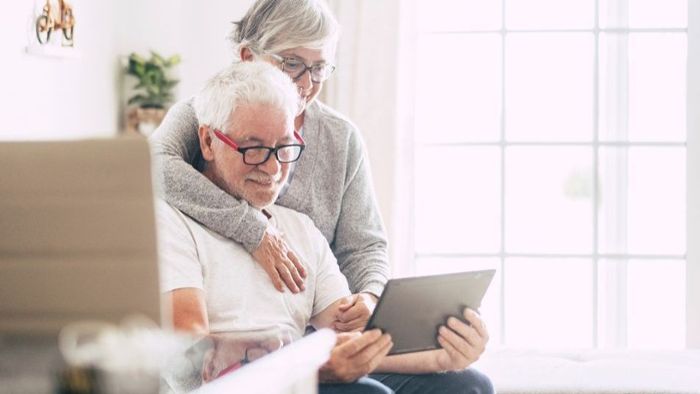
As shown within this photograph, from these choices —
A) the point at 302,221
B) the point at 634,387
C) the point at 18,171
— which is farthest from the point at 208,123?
the point at 634,387

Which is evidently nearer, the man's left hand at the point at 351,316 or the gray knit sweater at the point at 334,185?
the man's left hand at the point at 351,316

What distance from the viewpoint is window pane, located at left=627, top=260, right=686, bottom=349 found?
16.1ft

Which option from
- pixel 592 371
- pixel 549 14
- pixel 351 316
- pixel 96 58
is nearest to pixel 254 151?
pixel 351 316

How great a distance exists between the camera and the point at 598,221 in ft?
16.1

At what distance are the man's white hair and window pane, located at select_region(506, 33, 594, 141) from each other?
2.66m

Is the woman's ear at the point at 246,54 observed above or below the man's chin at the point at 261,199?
above

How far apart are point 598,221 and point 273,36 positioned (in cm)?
249

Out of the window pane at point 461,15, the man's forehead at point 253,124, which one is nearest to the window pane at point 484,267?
the window pane at point 461,15

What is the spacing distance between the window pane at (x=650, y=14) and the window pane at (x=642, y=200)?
20.4 inches

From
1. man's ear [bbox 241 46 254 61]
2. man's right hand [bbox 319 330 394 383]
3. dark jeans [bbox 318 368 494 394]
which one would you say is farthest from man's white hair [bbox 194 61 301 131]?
dark jeans [bbox 318 368 494 394]

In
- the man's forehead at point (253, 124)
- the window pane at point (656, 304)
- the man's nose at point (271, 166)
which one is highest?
the man's forehead at point (253, 124)

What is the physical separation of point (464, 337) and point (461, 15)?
279 centimetres

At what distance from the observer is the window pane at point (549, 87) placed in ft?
16.1

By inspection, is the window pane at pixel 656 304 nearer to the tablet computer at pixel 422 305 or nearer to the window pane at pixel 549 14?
the window pane at pixel 549 14
